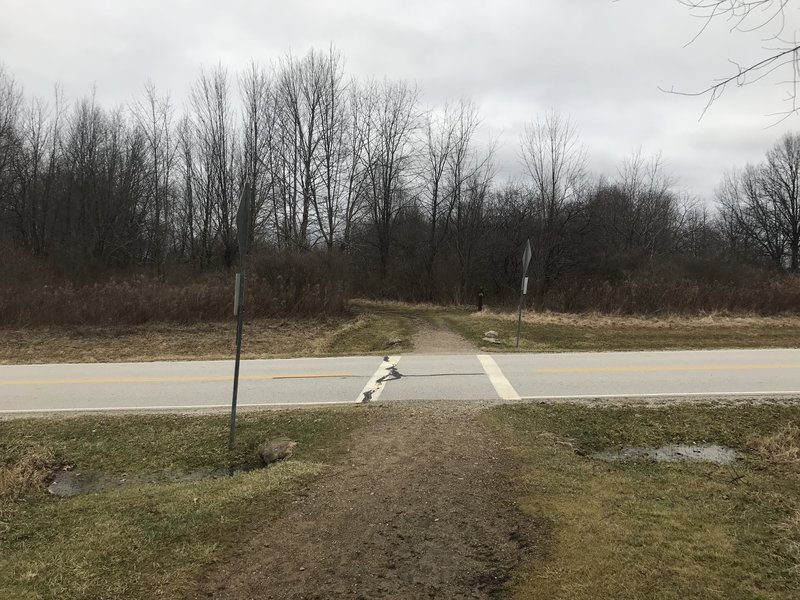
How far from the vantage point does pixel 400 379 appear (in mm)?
10211

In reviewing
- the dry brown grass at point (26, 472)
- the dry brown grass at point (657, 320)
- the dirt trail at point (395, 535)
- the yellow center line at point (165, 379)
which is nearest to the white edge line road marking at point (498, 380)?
the dirt trail at point (395, 535)

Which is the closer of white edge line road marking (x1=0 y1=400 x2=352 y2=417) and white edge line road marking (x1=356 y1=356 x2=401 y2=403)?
white edge line road marking (x1=0 y1=400 x2=352 y2=417)

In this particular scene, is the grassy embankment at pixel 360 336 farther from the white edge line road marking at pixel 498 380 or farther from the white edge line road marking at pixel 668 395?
the white edge line road marking at pixel 668 395

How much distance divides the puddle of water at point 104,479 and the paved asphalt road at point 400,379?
8.67 feet

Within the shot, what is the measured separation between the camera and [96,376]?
454 inches

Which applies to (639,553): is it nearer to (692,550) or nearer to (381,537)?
(692,550)

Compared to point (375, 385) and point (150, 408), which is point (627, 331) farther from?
point (150, 408)

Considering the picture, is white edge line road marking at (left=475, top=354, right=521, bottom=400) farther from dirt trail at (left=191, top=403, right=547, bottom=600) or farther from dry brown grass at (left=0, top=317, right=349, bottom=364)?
dry brown grass at (left=0, top=317, right=349, bottom=364)

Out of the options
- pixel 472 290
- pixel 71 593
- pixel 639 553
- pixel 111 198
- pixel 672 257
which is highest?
pixel 111 198

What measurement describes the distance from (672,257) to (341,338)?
2920 cm

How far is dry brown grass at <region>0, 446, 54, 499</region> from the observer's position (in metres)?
5.35

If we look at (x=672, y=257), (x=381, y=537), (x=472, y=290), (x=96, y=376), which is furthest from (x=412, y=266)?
(x=381, y=537)

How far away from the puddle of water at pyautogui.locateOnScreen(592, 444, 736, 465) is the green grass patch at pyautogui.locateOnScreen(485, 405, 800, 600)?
156mm

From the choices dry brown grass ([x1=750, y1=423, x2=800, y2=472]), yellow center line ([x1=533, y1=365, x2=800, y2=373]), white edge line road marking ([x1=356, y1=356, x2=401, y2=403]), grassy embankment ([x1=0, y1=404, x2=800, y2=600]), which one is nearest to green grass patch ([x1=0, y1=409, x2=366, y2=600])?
grassy embankment ([x1=0, y1=404, x2=800, y2=600])
